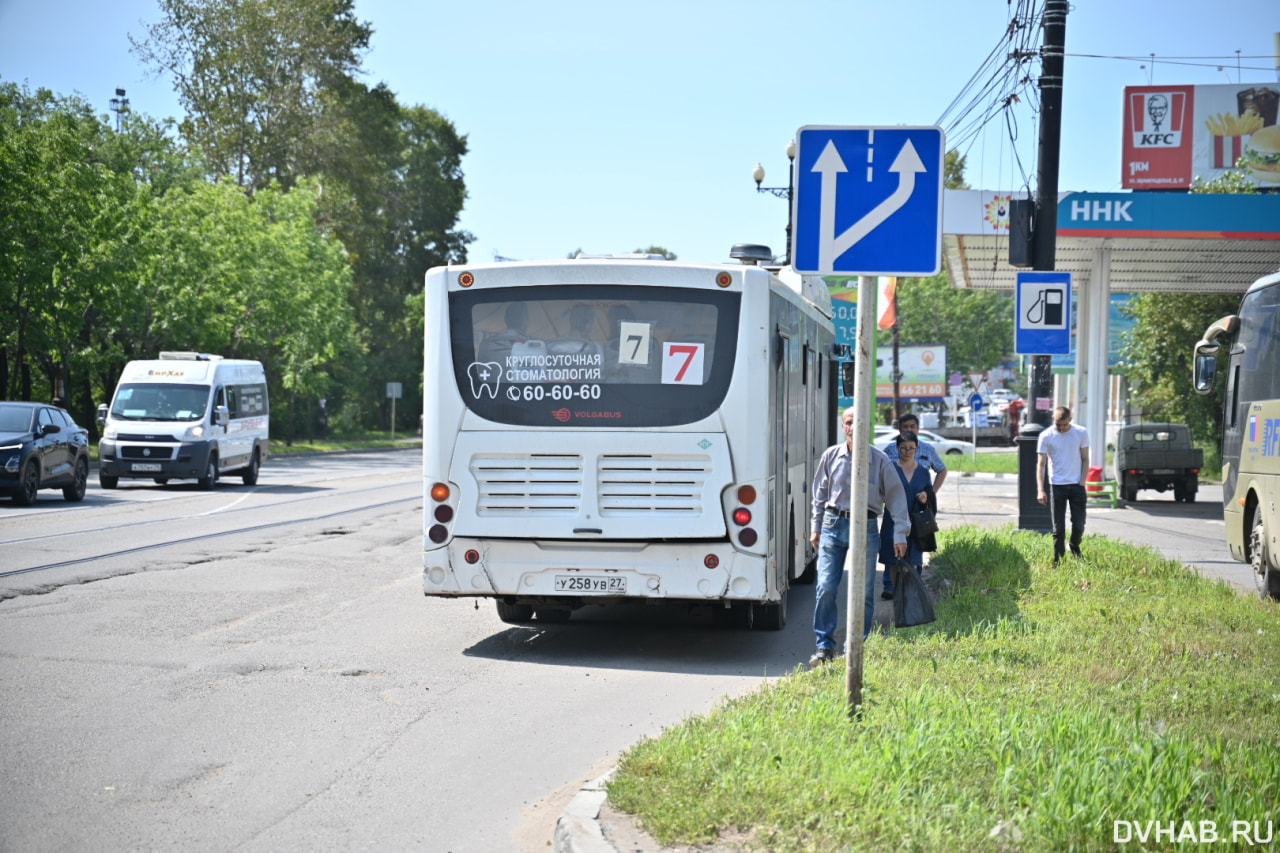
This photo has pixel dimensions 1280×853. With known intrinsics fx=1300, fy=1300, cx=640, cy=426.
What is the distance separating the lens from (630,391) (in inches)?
378

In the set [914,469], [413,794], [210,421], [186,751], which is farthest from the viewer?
[210,421]

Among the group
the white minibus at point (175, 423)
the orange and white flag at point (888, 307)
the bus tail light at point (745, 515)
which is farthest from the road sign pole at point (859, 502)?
the white minibus at point (175, 423)

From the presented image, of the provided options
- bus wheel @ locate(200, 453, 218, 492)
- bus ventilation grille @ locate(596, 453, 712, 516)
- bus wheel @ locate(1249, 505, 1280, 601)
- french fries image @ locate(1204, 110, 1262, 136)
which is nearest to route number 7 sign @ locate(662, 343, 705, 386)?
bus ventilation grille @ locate(596, 453, 712, 516)

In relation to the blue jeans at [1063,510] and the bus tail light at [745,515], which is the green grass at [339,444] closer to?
the blue jeans at [1063,510]

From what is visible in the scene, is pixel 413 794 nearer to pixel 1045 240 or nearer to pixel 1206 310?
pixel 1045 240

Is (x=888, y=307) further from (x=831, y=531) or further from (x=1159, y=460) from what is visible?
(x=831, y=531)

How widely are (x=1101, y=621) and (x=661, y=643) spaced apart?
3.38m

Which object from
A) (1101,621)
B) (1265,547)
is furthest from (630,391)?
(1265,547)

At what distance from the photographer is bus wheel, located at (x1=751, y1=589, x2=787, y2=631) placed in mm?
10719

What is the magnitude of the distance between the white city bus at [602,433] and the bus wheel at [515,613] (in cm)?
135

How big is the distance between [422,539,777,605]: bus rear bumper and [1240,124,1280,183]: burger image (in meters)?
41.9

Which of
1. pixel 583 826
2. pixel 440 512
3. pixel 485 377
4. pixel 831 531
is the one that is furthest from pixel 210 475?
pixel 583 826

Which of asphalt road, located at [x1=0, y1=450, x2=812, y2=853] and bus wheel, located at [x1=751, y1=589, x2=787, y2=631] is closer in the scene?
asphalt road, located at [x1=0, y1=450, x2=812, y2=853]

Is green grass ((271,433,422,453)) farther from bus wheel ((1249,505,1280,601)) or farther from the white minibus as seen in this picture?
bus wheel ((1249,505,1280,601))
